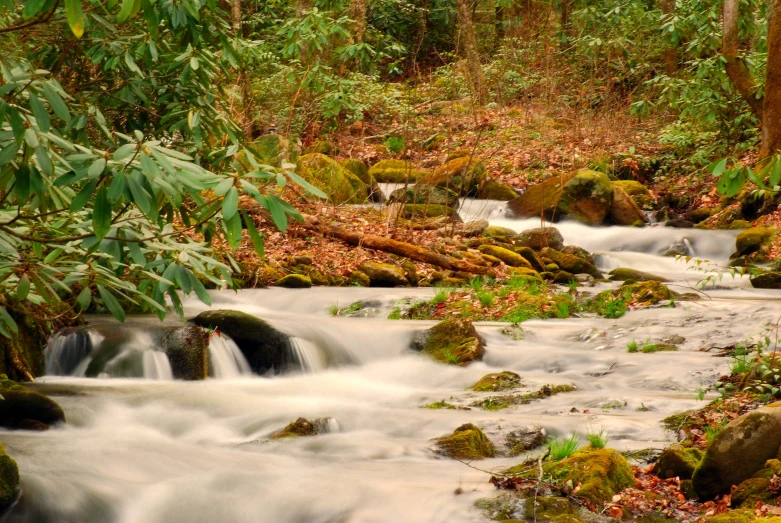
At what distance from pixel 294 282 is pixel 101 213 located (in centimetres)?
954

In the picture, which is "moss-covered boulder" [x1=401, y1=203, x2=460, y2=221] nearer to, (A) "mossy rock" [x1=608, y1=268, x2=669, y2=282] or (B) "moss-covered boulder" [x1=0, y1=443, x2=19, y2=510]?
(A) "mossy rock" [x1=608, y1=268, x2=669, y2=282]

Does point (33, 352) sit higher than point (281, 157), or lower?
lower

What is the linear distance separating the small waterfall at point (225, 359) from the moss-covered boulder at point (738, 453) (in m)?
5.14

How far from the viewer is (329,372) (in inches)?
352

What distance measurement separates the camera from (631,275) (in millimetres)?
A: 13047

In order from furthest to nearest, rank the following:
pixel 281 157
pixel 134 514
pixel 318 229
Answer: pixel 281 157
pixel 318 229
pixel 134 514

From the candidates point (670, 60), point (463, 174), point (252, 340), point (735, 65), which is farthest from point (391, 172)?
point (252, 340)

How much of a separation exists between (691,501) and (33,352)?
243 inches

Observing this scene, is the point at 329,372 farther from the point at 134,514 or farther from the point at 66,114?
the point at 66,114

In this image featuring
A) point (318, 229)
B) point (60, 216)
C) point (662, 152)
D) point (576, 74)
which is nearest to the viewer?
point (60, 216)

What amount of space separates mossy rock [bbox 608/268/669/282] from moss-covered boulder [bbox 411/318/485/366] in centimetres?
473

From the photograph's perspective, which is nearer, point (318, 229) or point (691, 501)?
Result: point (691, 501)

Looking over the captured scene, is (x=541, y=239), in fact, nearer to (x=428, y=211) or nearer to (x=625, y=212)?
(x=428, y=211)

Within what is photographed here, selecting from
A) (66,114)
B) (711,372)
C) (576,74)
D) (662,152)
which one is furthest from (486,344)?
(576,74)
